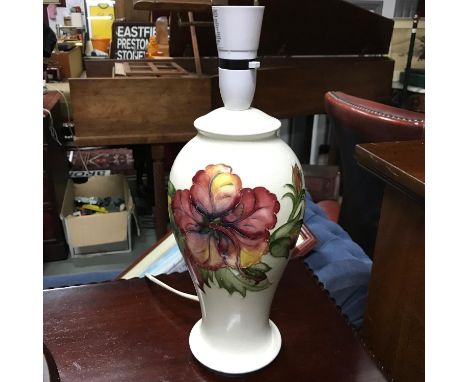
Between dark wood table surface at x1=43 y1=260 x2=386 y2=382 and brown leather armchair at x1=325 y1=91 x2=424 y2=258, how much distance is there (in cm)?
43

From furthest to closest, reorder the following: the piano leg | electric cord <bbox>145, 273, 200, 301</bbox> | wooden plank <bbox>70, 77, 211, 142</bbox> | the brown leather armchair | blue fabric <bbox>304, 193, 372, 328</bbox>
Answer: the piano leg → wooden plank <bbox>70, 77, 211, 142</bbox> → the brown leather armchair → blue fabric <bbox>304, 193, 372, 328</bbox> → electric cord <bbox>145, 273, 200, 301</bbox>

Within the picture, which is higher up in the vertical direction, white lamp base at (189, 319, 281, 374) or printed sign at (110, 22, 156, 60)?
printed sign at (110, 22, 156, 60)

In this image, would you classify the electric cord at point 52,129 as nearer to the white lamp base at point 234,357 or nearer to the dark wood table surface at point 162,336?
the dark wood table surface at point 162,336

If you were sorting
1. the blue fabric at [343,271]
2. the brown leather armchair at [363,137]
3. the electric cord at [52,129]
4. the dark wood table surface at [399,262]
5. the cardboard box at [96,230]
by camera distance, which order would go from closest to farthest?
the dark wood table surface at [399,262] → the blue fabric at [343,271] → the brown leather armchair at [363,137] → the electric cord at [52,129] → the cardboard box at [96,230]

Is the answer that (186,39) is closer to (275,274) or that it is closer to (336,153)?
(336,153)

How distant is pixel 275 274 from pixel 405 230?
0.75ft

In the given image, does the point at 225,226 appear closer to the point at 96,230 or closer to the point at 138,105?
the point at 138,105

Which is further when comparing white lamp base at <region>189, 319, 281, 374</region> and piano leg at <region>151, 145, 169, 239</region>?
piano leg at <region>151, 145, 169, 239</region>

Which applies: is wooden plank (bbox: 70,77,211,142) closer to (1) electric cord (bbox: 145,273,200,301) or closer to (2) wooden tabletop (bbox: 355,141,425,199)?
(1) electric cord (bbox: 145,273,200,301)

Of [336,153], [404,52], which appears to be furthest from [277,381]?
[404,52]

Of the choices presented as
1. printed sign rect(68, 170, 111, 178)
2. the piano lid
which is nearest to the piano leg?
the piano lid

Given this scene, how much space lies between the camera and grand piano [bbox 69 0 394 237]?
4.53 feet

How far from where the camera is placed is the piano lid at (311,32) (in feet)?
6.29

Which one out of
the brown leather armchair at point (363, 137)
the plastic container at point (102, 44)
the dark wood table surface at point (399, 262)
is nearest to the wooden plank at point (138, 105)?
the brown leather armchair at point (363, 137)
